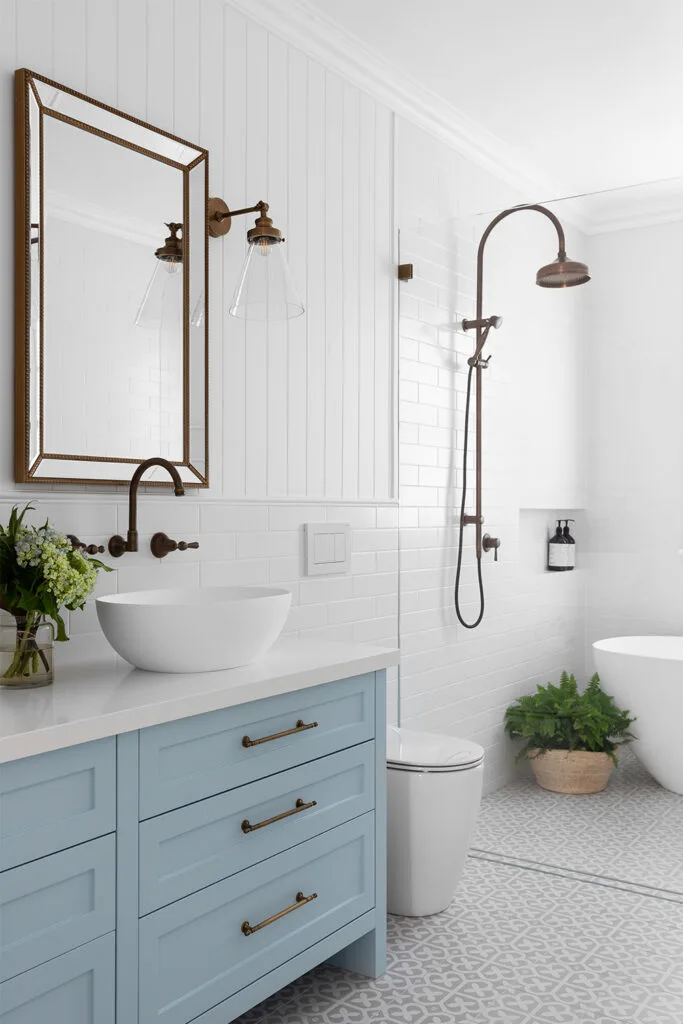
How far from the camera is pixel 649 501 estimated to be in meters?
2.78

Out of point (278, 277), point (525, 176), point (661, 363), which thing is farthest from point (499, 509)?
point (525, 176)

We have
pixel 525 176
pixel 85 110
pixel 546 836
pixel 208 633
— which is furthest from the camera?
pixel 525 176

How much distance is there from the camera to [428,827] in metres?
2.54

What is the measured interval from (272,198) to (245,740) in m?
1.67

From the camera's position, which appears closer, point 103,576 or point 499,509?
point 103,576

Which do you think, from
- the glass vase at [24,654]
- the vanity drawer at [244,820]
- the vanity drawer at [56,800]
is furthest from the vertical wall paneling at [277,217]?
the vanity drawer at [56,800]

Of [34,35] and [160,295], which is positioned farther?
[160,295]

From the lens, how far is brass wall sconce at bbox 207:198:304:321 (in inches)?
97.9

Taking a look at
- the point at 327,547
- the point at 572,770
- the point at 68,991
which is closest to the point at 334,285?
the point at 327,547

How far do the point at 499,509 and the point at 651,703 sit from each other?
0.77 meters

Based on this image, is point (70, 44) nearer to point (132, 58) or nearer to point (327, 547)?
point (132, 58)

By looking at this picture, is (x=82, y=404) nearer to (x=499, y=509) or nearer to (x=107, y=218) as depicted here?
(x=107, y=218)

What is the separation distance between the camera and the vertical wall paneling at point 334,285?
2.98 metres

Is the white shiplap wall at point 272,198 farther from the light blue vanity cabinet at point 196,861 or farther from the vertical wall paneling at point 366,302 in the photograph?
the light blue vanity cabinet at point 196,861
